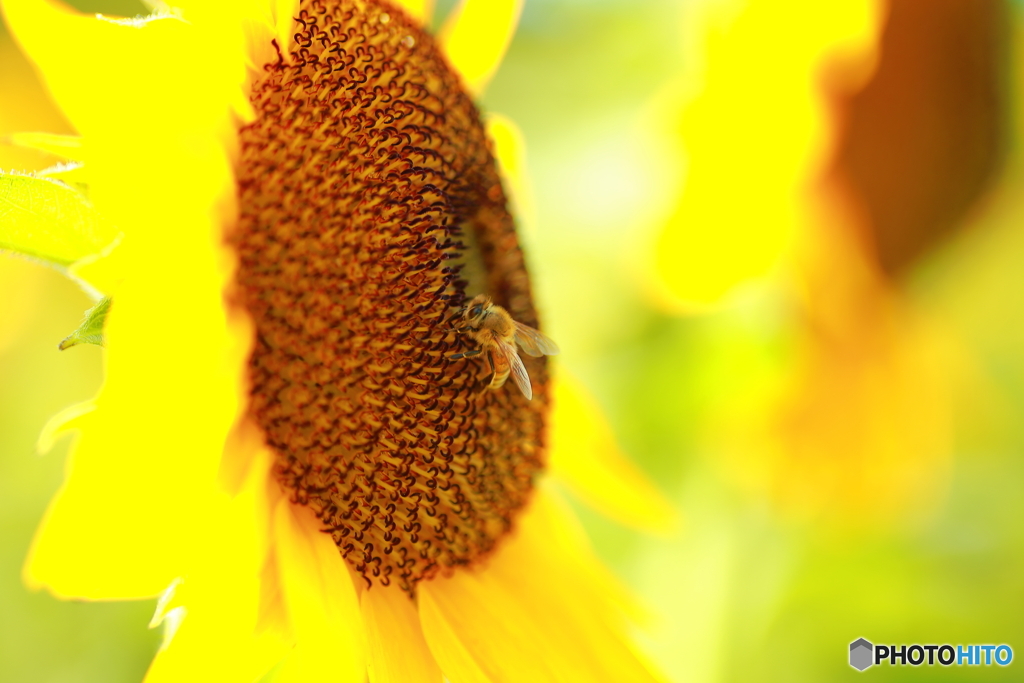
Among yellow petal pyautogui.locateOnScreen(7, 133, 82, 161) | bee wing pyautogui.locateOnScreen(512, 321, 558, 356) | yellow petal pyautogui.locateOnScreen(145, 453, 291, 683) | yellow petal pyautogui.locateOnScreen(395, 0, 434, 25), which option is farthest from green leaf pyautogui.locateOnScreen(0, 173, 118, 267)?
yellow petal pyautogui.locateOnScreen(395, 0, 434, 25)

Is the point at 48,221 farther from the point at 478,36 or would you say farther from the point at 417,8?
the point at 478,36

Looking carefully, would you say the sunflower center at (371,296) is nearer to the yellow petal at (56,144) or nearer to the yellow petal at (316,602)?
the yellow petal at (316,602)

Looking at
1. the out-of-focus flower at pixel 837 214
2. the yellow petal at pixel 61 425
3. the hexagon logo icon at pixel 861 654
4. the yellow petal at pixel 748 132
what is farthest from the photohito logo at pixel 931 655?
the yellow petal at pixel 61 425

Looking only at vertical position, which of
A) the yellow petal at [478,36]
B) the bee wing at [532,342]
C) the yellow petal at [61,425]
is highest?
the yellow petal at [478,36]

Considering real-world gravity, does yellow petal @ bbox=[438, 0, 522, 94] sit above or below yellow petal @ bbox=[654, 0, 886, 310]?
below

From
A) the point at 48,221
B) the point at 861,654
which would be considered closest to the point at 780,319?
the point at 861,654

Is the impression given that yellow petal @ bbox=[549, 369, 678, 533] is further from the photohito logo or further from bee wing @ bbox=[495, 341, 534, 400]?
the photohito logo
